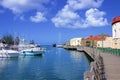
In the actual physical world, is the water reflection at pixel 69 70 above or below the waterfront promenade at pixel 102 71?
below

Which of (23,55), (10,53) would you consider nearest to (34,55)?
(23,55)

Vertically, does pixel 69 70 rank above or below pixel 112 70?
below

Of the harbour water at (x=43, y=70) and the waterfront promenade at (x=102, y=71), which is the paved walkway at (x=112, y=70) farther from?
the harbour water at (x=43, y=70)

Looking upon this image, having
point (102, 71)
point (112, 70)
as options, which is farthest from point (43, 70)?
point (102, 71)

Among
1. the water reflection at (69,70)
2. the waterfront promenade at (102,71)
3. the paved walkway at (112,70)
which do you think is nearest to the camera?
the waterfront promenade at (102,71)

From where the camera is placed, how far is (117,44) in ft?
196

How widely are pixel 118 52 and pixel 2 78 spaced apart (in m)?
19.6

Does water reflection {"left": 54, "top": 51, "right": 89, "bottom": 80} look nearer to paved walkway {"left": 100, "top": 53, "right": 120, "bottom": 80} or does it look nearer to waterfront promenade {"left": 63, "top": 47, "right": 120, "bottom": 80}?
paved walkway {"left": 100, "top": 53, "right": 120, "bottom": 80}

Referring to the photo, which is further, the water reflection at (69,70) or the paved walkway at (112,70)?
the water reflection at (69,70)

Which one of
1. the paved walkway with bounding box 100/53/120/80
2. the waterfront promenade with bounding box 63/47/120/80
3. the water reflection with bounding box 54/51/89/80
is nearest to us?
the waterfront promenade with bounding box 63/47/120/80

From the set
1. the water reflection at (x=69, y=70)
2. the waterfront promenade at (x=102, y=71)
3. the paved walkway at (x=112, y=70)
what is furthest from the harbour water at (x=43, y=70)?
the waterfront promenade at (x=102, y=71)

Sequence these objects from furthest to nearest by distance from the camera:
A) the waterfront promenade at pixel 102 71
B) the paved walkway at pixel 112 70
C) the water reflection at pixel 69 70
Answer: the water reflection at pixel 69 70
the paved walkway at pixel 112 70
the waterfront promenade at pixel 102 71

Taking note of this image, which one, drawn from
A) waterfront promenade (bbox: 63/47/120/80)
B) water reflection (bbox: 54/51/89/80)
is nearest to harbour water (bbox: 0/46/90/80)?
water reflection (bbox: 54/51/89/80)

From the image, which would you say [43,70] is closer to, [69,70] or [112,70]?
[69,70]
